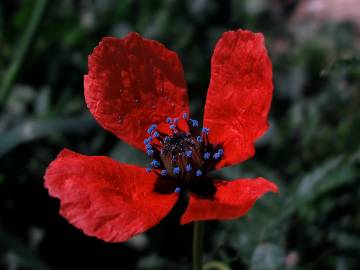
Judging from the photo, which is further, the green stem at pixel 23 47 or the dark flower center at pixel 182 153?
the green stem at pixel 23 47

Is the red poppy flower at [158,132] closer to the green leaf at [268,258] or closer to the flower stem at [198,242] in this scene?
the flower stem at [198,242]

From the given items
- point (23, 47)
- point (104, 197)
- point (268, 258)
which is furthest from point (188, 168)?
point (23, 47)

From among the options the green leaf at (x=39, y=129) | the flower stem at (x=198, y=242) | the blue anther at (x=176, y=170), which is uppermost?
the blue anther at (x=176, y=170)

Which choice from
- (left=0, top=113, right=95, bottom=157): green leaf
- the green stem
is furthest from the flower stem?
the green stem

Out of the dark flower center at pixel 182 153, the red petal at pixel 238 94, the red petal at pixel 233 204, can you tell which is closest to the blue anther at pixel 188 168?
the dark flower center at pixel 182 153

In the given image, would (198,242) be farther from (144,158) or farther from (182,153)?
(144,158)
